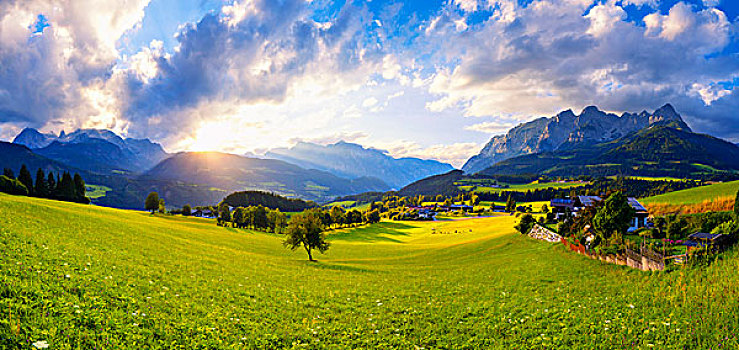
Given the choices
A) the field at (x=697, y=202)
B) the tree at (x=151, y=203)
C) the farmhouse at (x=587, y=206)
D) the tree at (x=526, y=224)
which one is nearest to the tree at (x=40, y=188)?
the tree at (x=151, y=203)

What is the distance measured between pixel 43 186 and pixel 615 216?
502 feet

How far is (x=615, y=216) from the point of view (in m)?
38.1

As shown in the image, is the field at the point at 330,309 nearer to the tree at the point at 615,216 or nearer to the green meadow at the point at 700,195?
the tree at the point at 615,216

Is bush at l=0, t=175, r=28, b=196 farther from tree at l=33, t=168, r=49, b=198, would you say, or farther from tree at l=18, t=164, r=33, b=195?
tree at l=33, t=168, r=49, b=198

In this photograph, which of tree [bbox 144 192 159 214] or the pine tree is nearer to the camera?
the pine tree

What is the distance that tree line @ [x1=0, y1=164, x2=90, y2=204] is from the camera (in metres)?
88.4

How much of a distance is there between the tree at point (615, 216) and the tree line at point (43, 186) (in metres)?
138

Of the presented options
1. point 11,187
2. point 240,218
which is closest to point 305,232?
point 240,218

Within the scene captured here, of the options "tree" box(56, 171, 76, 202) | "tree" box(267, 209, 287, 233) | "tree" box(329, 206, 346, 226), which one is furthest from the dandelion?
"tree" box(56, 171, 76, 202)

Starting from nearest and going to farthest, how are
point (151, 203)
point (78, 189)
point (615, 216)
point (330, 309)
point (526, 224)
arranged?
1. point (330, 309)
2. point (615, 216)
3. point (526, 224)
4. point (78, 189)
5. point (151, 203)

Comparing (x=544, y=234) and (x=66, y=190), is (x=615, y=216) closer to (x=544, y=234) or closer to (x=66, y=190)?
(x=544, y=234)

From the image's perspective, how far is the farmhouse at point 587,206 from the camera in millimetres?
60434

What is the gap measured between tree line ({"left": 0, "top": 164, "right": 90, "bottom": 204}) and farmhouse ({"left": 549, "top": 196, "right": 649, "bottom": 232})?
145010mm

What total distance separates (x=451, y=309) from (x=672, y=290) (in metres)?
11.9
